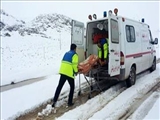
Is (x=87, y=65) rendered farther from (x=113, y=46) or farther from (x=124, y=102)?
(x=124, y=102)

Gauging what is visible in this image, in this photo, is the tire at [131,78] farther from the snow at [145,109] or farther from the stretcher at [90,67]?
the snow at [145,109]

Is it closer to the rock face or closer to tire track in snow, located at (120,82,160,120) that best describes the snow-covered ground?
tire track in snow, located at (120,82,160,120)


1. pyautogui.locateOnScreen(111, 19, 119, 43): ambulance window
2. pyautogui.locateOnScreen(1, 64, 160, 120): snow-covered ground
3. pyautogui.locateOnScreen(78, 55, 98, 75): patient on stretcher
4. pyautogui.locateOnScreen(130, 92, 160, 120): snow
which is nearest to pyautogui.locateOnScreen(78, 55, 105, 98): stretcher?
pyautogui.locateOnScreen(78, 55, 98, 75): patient on stretcher

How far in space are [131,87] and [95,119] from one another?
3.27 meters

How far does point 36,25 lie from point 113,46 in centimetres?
4072

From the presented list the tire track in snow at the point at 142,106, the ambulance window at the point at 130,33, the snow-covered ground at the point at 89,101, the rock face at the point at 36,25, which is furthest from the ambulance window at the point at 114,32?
the rock face at the point at 36,25

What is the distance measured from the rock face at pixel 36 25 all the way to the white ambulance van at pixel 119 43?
2881 centimetres

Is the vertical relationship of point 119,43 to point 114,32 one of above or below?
below

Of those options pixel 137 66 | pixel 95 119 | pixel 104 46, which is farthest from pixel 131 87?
pixel 95 119

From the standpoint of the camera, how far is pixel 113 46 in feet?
22.6

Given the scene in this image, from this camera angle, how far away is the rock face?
1539 inches

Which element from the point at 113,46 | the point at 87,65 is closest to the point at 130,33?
the point at 113,46

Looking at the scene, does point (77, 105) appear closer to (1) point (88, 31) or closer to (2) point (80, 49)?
(2) point (80, 49)

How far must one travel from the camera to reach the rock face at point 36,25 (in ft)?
128
